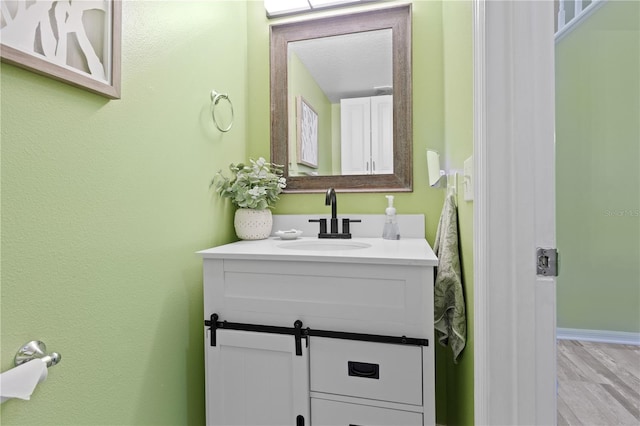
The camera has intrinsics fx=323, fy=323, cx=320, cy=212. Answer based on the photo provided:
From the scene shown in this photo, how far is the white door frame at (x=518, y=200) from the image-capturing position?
660mm

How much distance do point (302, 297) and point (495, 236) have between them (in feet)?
1.99

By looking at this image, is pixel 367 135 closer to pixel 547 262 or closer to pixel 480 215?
pixel 480 215

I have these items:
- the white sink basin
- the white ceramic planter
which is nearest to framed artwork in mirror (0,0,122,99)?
the white ceramic planter

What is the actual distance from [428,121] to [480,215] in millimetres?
916

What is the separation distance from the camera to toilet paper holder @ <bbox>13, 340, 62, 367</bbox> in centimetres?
69

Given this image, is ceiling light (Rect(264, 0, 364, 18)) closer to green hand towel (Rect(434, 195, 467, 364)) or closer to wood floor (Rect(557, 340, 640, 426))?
green hand towel (Rect(434, 195, 467, 364))

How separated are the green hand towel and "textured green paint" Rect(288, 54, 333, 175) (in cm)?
70

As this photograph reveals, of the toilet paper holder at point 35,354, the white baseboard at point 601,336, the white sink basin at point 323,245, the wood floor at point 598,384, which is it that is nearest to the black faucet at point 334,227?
the white sink basin at point 323,245

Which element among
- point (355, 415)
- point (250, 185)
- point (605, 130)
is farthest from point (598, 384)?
point (250, 185)

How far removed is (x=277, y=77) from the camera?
1656mm

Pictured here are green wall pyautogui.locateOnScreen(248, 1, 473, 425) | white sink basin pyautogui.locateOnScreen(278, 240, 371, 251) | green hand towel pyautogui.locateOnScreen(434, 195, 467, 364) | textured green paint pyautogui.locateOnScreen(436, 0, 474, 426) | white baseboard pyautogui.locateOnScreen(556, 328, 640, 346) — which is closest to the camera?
textured green paint pyautogui.locateOnScreen(436, 0, 474, 426)

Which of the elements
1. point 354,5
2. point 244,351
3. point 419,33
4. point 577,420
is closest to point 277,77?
point 354,5

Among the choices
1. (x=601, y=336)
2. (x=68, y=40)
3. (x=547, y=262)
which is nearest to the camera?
(x=547, y=262)

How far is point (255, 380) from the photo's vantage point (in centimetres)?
108
